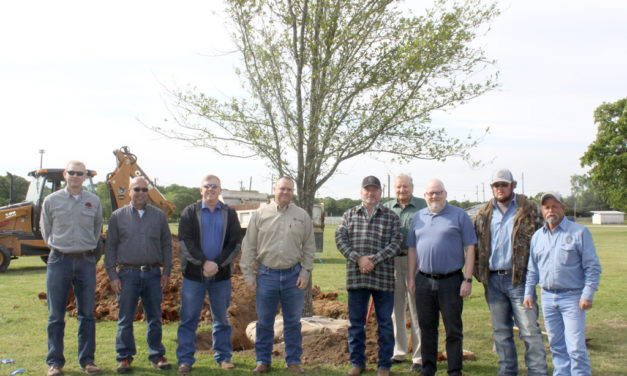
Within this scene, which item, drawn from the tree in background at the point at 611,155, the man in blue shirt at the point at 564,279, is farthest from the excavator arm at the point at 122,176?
the tree in background at the point at 611,155

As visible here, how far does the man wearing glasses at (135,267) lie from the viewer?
5.32 m

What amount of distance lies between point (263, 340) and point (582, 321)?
297 centimetres

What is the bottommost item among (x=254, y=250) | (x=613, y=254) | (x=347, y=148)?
(x=613, y=254)

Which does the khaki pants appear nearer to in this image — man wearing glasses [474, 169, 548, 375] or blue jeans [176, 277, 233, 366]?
man wearing glasses [474, 169, 548, 375]

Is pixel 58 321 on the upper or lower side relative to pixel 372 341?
upper

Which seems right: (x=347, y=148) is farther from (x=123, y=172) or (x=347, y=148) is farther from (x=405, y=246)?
(x=123, y=172)

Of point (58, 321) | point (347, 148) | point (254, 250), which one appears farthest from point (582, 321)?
point (58, 321)

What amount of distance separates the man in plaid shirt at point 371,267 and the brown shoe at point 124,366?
227 cm

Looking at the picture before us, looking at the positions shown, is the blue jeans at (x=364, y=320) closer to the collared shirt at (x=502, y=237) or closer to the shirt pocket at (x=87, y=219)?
the collared shirt at (x=502, y=237)

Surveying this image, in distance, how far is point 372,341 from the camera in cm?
640

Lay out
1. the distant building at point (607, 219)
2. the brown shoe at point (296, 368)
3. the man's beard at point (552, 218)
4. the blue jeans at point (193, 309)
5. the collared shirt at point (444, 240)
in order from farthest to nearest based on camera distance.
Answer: the distant building at point (607, 219) < the blue jeans at point (193, 309) < the brown shoe at point (296, 368) < the collared shirt at point (444, 240) < the man's beard at point (552, 218)

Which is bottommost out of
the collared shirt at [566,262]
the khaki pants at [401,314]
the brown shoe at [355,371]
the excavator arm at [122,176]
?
the brown shoe at [355,371]

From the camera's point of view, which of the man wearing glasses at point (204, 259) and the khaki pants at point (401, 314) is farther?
the khaki pants at point (401, 314)

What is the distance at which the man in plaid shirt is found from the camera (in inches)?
204
